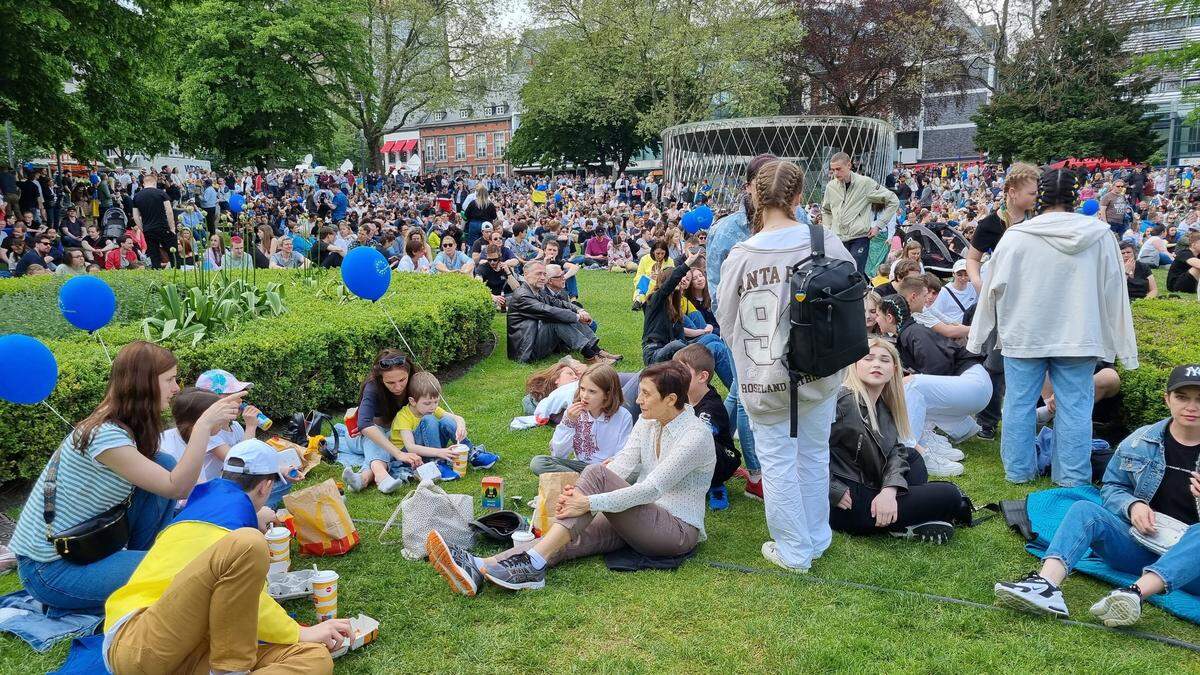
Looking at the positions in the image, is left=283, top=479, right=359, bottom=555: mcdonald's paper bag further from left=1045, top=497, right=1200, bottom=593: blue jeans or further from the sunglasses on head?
left=1045, top=497, right=1200, bottom=593: blue jeans

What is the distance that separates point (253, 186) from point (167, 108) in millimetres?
10167

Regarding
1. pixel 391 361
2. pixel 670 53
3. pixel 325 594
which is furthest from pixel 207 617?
pixel 670 53

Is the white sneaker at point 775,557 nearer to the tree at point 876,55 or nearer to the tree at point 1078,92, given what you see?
the tree at point 876,55

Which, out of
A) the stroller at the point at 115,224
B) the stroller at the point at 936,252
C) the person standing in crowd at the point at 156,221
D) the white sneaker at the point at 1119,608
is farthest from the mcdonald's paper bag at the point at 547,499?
the stroller at the point at 115,224

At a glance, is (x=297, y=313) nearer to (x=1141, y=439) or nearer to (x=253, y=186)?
(x=1141, y=439)

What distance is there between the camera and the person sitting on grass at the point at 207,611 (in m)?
2.67

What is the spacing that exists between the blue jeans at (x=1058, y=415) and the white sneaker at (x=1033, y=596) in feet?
5.58

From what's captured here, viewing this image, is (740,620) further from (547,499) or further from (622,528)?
(547,499)

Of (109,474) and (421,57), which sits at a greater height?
(421,57)

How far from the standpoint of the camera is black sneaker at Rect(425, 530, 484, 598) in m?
3.78

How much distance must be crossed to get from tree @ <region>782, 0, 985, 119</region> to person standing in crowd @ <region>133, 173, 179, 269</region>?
96.7ft

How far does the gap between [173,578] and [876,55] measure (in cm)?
4093

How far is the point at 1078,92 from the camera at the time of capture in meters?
37.7

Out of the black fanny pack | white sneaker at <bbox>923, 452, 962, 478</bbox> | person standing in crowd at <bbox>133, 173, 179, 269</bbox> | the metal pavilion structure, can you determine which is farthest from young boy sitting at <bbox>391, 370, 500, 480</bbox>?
the metal pavilion structure
